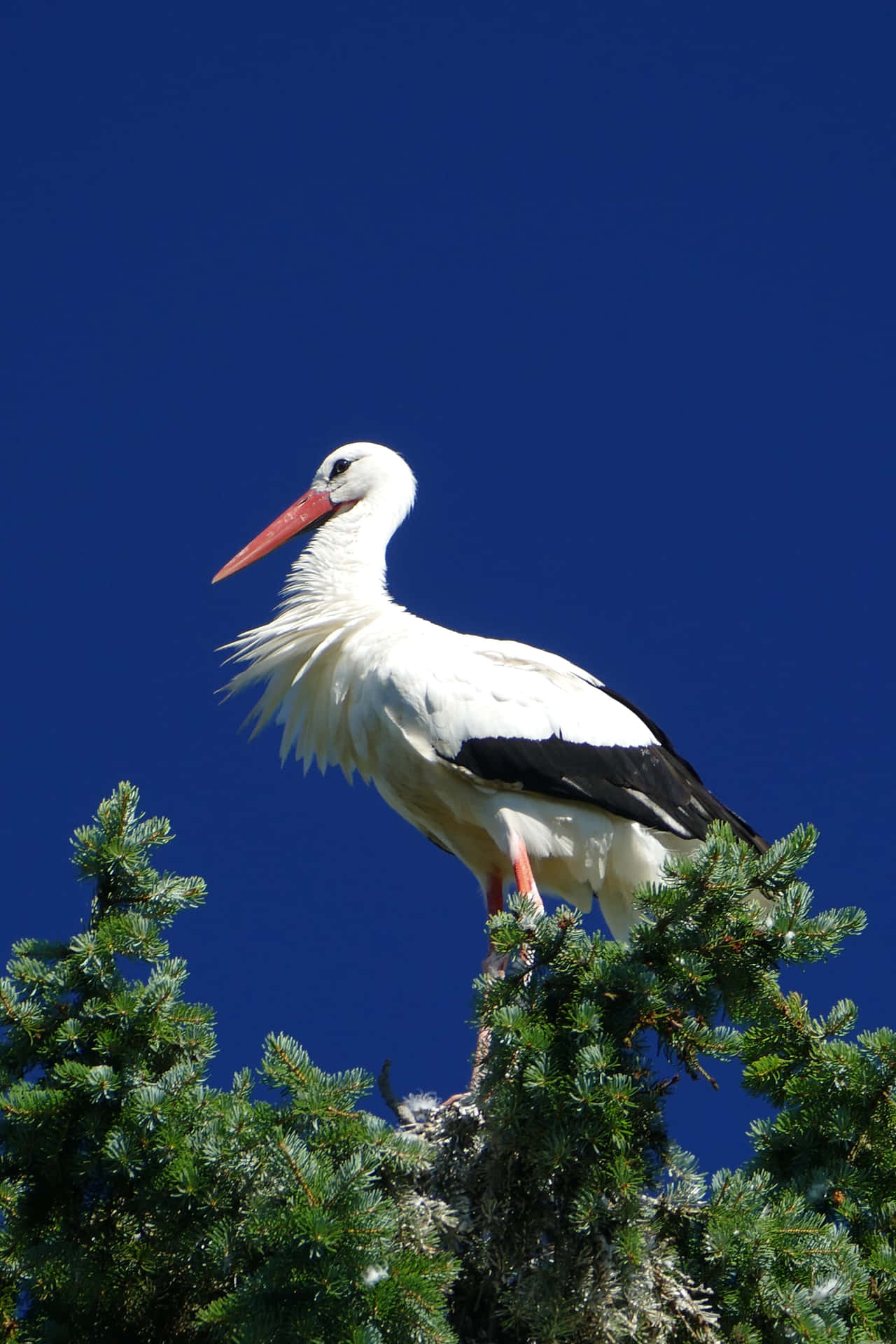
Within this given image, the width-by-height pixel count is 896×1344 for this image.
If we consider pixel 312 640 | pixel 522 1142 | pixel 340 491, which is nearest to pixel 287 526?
pixel 340 491

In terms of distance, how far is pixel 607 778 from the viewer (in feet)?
23.5

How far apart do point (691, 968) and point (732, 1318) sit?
1.05m

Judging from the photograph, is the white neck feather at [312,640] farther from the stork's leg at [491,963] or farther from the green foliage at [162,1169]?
the green foliage at [162,1169]

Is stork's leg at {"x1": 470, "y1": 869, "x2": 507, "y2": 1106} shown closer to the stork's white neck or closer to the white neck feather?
the white neck feather

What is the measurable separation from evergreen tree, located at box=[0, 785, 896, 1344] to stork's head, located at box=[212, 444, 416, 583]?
4768mm

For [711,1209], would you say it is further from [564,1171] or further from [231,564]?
[231,564]

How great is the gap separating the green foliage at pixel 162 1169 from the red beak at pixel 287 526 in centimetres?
492

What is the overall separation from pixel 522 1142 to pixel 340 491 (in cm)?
560

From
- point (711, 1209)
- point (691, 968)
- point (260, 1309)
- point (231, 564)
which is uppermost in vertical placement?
point (231, 564)

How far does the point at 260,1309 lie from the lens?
3.58 m

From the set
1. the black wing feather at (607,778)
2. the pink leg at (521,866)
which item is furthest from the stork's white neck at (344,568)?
the pink leg at (521,866)

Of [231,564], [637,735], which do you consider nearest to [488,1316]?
[637,735]

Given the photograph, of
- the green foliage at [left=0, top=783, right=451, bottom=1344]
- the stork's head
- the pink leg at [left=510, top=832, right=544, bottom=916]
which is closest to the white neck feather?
the stork's head

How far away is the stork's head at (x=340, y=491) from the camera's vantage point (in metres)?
8.91
